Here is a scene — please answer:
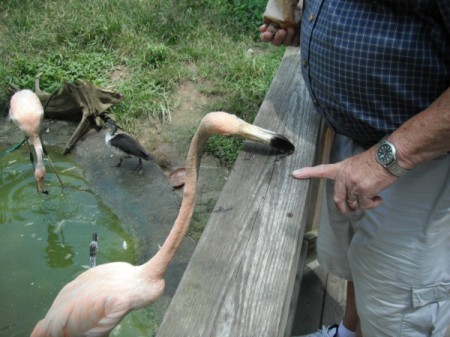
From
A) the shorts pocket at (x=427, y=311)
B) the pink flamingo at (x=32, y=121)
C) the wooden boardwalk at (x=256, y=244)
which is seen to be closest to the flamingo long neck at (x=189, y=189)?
the wooden boardwalk at (x=256, y=244)

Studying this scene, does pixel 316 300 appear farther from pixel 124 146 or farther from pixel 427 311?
pixel 124 146

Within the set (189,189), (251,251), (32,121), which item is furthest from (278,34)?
(32,121)

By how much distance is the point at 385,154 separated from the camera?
58.9 inches

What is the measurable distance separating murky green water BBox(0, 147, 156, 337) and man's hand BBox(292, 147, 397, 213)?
81.1 inches

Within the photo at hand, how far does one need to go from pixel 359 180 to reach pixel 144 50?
491cm

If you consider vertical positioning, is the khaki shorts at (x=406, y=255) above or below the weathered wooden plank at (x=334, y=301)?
above

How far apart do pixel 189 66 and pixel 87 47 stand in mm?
1438

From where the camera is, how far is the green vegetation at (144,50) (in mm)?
5395

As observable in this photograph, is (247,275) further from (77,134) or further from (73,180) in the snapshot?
(77,134)

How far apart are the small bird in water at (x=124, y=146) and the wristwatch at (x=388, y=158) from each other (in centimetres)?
316

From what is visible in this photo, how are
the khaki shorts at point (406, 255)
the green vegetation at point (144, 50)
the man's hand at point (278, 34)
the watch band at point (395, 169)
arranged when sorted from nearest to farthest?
1. the watch band at point (395, 169)
2. the khaki shorts at point (406, 255)
3. the man's hand at point (278, 34)
4. the green vegetation at point (144, 50)

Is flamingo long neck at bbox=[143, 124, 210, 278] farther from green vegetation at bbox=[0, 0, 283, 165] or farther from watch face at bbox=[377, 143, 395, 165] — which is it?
green vegetation at bbox=[0, 0, 283, 165]

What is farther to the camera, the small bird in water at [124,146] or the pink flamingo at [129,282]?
the small bird in water at [124,146]

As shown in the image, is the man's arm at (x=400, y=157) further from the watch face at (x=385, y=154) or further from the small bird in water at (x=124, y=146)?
the small bird in water at (x=124, y=146)
